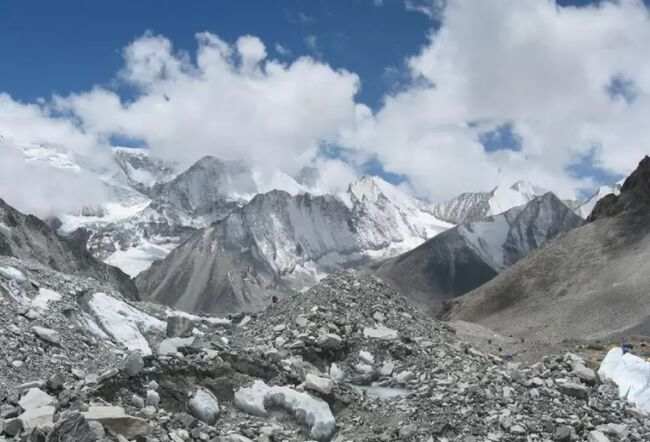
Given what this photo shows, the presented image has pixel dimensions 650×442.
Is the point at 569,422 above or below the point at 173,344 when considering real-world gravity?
below

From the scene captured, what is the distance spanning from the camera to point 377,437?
16.2m

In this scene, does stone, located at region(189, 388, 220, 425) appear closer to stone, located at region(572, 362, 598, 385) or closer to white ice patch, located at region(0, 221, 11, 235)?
stone, located at region(572, 362, 598, 385)

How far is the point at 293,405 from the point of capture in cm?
1667

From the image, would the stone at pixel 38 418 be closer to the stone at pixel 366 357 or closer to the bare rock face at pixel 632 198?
the stone at pixel 366 357

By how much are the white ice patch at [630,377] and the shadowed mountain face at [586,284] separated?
172ft

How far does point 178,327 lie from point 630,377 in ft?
50.4

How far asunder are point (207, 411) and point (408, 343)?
7.95m

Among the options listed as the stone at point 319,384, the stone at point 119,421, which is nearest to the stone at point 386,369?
the stone at point 319,384

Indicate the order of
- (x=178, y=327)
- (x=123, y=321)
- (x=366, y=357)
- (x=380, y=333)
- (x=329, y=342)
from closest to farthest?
(x=366, y=357) → (x=329, y=342) → (x=380, y=333) → (x=178, y=327) → (x=123, y=321)

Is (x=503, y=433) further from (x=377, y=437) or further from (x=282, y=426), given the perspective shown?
(x=282, y=426)

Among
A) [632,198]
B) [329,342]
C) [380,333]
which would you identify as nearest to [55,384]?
[329,342]

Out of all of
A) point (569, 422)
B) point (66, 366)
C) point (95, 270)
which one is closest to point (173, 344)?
point (66, 366)

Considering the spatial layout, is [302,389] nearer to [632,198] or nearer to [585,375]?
[585,375]

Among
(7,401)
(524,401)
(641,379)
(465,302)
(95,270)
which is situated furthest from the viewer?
(465,302)
